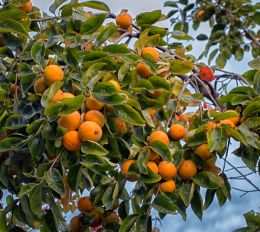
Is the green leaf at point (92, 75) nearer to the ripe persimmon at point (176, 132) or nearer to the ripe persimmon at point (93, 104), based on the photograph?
the ripe persimmon at point (93, 104)

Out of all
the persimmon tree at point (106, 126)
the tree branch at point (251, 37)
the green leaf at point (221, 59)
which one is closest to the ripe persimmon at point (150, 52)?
the persimmon tree at point (106, 126)

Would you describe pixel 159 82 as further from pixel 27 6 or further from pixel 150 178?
pixel 27 6

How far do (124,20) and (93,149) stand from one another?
52 cm

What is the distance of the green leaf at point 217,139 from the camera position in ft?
4.15

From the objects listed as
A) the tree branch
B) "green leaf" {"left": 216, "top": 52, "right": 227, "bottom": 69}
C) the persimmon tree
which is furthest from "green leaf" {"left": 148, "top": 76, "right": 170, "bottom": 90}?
the tree branch

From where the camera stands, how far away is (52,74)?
131 centimetres

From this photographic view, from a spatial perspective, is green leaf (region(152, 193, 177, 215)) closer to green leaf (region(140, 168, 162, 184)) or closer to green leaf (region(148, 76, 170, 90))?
green leaf (region(140, 168, 162, 184))

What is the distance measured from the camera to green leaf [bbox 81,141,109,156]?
121cm

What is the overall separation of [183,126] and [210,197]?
7.4 inches

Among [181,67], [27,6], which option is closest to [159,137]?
[181,67]

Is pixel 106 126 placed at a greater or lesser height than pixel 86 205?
greater

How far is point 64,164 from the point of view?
1.30 m

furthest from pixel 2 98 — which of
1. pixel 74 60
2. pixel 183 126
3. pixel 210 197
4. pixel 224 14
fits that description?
pixel 224 14

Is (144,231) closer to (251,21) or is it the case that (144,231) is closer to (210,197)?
(210,197)
